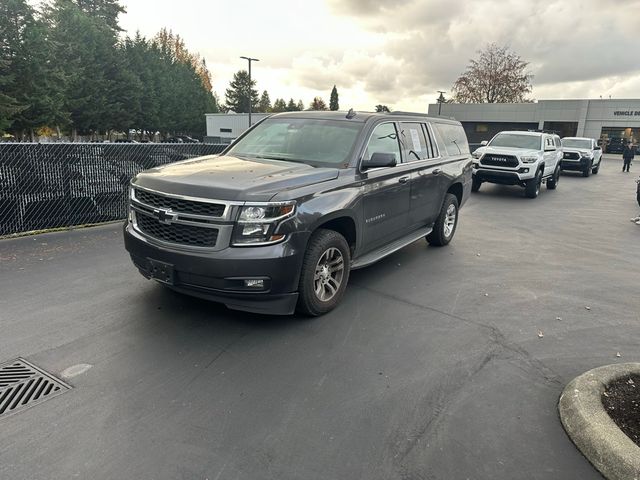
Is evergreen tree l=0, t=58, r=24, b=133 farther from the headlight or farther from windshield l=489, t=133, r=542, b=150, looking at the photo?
the headlight

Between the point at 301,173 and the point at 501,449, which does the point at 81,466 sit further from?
the point at 301,173

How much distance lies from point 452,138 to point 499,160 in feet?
24.3

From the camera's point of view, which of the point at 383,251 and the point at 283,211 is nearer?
the point at 283,211

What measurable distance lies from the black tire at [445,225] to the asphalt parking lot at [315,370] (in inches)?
37.7

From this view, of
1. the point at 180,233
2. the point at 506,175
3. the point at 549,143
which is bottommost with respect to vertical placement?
the point at 506,175

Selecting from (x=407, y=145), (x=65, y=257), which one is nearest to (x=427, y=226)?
(x=407, y=145)

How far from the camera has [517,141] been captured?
14969 millimetres

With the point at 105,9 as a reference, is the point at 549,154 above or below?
below

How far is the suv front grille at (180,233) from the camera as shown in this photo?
12.0ft

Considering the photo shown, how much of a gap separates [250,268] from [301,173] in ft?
3.52

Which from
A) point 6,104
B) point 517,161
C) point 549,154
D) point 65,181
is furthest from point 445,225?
point 6,104

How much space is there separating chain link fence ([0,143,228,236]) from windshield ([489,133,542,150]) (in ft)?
36.7

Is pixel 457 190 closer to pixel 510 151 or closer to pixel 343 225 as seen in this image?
pixel 343 225

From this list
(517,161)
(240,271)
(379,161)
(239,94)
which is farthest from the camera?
(239,94)
